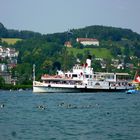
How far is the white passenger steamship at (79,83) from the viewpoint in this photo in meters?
154

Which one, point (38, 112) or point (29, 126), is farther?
point (38, 112)

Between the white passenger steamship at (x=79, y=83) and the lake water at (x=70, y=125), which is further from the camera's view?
the white passenger steamship at (x=79, y=83)

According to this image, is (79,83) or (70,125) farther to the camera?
(79,83)

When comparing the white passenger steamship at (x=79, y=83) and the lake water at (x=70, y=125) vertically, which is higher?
the white passenger steamship at (x=79, y=83)

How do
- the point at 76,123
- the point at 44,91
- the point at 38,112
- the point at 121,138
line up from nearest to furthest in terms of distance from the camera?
1. the point at 121,138
2. the point at 76,123
3. the point at 38,112
4. the point at 44,91

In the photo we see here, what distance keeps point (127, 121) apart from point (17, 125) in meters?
12.4

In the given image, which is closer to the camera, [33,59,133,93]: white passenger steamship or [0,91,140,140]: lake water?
[0,91,140,140]: lake water

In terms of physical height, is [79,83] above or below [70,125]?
above

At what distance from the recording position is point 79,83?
158m

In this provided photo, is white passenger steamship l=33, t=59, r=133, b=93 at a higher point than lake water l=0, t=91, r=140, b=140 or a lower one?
higher

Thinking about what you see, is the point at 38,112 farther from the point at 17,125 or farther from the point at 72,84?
the point at 72,84

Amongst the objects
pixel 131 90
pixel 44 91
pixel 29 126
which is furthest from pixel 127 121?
pixel 131 90

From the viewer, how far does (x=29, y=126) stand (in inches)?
2527

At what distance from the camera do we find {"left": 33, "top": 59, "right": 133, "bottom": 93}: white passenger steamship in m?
154
